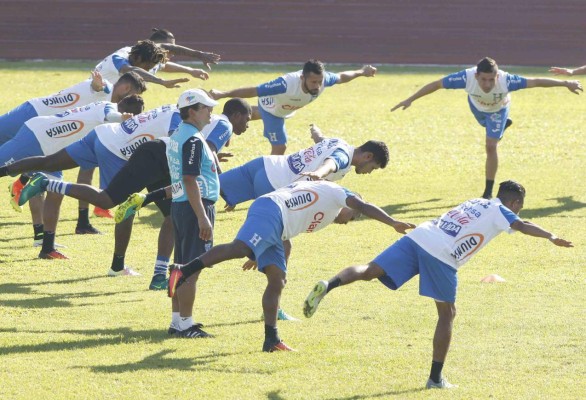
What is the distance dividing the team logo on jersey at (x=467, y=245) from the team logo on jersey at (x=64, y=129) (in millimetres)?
5769

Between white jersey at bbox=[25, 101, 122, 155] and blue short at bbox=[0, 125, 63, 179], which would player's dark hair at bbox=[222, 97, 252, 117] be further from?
blue short at bbox=[0, 125, 63, 179]

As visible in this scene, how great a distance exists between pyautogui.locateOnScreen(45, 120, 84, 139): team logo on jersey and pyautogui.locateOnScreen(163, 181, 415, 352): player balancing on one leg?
4.05m

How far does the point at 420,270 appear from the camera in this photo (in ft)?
27.5

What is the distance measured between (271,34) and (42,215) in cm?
2246

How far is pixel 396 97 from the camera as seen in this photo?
88.0 ft

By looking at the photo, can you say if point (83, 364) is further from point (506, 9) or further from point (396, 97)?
point (506, 9)

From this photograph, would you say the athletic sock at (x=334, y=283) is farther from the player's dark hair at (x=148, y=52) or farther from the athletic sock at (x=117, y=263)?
the player's dark hair at (x=148, y=52)

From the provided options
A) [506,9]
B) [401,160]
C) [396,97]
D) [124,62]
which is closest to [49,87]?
[396,97]

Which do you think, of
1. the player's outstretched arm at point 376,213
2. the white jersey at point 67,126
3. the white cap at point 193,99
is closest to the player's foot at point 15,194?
the white jersey at point 67,126

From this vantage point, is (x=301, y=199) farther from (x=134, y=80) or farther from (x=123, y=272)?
(x=134, y=80)

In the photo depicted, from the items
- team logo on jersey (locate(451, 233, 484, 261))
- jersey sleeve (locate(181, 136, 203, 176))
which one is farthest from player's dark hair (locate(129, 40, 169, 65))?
team logo on jersey (locate(451, 233, 484, 261))

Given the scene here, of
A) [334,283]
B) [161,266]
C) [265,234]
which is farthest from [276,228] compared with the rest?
[161,266]

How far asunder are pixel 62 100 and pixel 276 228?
5.81m

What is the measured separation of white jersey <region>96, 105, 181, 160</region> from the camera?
11.6 meters
